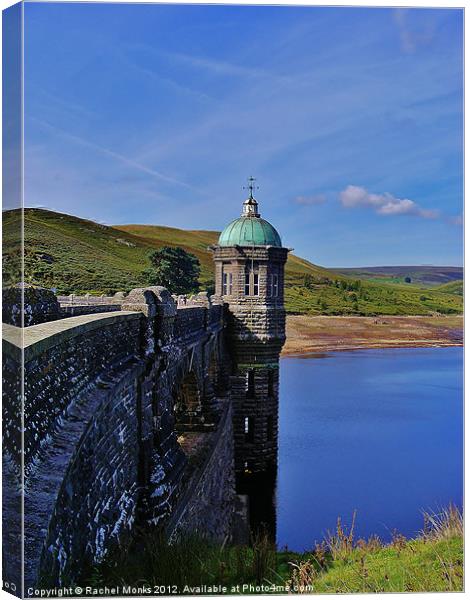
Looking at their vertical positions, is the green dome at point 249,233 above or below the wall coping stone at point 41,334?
above

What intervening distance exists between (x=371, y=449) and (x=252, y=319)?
652cm

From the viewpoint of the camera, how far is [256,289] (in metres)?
22.4

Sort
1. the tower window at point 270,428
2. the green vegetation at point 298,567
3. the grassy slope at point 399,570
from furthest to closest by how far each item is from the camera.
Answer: the tower window at point 270,428 → the grassy slope at point 399,570 → the green vegetation at point 298,567

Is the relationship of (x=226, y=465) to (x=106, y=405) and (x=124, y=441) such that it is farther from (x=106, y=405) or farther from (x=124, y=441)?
(x=106, y=405)

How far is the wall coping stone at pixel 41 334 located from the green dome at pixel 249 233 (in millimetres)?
15883

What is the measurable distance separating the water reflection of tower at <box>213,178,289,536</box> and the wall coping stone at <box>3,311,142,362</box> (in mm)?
15897

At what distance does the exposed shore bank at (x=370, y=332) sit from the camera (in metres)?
10.5

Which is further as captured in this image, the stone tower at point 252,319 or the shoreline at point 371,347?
the stone tower at point 252,319

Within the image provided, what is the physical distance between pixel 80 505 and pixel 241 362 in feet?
56.8

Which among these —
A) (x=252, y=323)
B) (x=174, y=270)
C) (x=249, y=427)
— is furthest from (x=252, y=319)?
(x=174, y=270)

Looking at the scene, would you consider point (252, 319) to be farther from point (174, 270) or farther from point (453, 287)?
point (453, 287)

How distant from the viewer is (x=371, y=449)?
22.3 m

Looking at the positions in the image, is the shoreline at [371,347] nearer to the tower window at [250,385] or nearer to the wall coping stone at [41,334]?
the tower window at [250,385]

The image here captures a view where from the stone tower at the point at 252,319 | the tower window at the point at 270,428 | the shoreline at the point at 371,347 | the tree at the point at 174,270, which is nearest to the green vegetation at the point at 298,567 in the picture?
the shoreline at the point at 371,347
